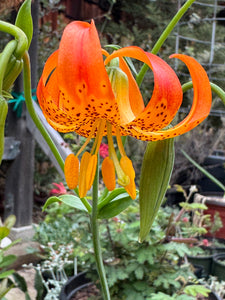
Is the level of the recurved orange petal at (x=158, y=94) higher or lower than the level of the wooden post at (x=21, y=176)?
higher

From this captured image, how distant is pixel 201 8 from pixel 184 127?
6.91 feet

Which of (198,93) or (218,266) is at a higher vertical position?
(198,93)

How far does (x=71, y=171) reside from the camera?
39cm

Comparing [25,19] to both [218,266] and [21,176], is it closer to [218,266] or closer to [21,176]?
[21,176]

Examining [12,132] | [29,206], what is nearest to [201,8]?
[12,132]

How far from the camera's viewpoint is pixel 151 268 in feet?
3.69

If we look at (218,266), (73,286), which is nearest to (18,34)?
(73,286)

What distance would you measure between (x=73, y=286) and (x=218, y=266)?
2.43 ft

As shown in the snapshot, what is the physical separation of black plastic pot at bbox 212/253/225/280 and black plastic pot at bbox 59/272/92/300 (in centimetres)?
66

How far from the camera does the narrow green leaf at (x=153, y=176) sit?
1.49 ft

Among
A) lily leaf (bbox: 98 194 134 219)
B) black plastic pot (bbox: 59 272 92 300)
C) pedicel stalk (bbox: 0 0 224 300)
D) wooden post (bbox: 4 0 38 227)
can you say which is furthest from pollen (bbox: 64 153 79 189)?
wooden post (bbox: 4 0 38 227)

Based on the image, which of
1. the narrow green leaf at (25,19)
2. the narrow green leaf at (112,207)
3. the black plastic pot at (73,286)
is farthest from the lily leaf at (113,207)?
the black plastic pot at (73,286)

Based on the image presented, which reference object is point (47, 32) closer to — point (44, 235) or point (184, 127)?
point (44, 235)

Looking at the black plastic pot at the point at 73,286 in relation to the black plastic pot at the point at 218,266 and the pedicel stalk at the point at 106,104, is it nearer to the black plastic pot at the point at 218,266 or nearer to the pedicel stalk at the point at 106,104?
the black plastic pot at the point at 218,266
